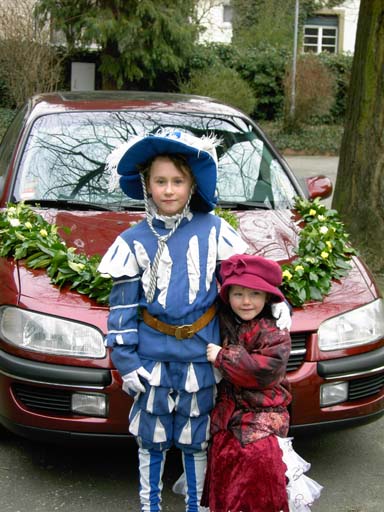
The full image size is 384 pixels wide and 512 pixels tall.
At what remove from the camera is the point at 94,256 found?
11.6 ft

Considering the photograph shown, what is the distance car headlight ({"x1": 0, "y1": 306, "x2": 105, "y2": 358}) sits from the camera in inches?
124

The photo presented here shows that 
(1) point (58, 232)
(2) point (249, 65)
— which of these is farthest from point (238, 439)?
(2) point (249, 65)

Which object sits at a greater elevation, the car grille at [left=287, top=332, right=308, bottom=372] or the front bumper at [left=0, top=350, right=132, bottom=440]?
the car grille at [left=287, top=332, right=308, bottom=372]

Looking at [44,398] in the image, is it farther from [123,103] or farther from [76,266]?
[123,103]

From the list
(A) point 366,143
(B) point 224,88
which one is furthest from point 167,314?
(B) point 224,88

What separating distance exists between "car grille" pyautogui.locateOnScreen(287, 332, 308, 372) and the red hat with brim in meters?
0.65

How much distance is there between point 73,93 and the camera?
17.8 feet

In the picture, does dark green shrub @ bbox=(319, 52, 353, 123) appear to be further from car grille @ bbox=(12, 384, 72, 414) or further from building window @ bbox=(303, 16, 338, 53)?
car grille @ bbox=(12, 384, 72, 414)

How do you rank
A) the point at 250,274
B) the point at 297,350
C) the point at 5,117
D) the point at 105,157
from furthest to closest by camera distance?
1. the point at 5,117
2. the point at 105,157
3. the point at 297,350
4. the point at 250,274

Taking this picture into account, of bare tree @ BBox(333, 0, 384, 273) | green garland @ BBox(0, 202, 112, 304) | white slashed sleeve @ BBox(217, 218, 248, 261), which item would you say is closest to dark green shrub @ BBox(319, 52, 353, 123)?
bare tree @ BBox(333, 0, 384, 273)

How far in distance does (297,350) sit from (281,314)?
62 centimetres

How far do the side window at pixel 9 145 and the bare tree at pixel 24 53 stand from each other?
11894 millimetres

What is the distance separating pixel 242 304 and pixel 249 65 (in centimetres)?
2170

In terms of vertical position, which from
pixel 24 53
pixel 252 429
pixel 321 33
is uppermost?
pixel 321 33
